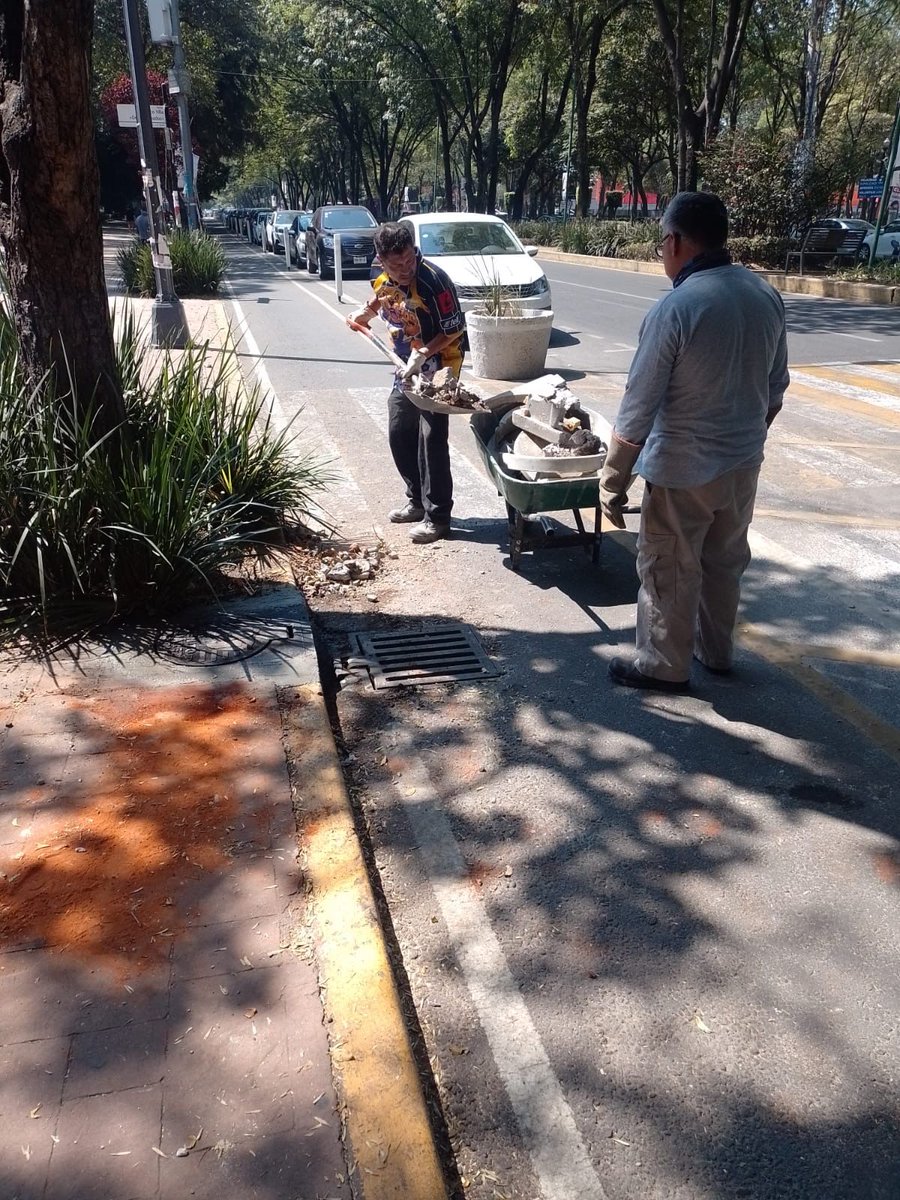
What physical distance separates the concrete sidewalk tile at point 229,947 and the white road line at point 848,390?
900cm

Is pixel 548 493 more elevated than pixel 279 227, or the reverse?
pixel 279 227

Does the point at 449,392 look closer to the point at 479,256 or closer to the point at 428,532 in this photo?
the point at 428,532

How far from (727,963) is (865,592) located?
132 inches

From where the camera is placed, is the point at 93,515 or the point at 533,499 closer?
the point at 93,515

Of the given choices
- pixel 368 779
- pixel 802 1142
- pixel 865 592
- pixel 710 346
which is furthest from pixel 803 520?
pixel 802 1142

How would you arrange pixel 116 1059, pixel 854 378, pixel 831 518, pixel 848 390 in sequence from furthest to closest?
pixel 854 378
pixel 848 390
pixel 831 518
pixel 116 1059

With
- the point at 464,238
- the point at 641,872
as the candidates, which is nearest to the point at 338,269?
the point at 464,238

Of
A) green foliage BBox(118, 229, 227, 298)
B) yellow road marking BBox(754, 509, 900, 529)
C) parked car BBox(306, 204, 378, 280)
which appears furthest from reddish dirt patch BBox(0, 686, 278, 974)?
parked car BBox(306, 204, 378, 280)

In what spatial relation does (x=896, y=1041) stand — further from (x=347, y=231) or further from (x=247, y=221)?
(x=247, y=221)

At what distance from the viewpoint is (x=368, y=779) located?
397 cm

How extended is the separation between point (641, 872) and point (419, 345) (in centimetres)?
401

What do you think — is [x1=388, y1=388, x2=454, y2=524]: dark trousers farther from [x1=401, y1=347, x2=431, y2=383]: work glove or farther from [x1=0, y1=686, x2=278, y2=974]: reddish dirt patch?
[x1=0, y1=686, x2=278, y2=974]: reddish dirt patch

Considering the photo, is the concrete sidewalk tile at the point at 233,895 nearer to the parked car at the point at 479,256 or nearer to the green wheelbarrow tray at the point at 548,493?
the green wheelbarrow tray at the point at 548,493

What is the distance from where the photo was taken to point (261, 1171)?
2207mm
